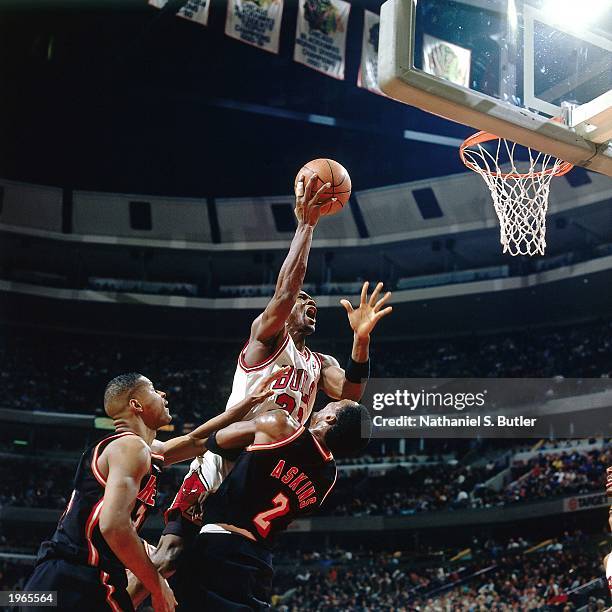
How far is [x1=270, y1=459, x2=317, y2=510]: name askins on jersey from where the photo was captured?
145 inches

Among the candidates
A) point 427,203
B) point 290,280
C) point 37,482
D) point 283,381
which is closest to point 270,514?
point 283,381

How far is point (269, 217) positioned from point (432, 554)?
940 centimetres

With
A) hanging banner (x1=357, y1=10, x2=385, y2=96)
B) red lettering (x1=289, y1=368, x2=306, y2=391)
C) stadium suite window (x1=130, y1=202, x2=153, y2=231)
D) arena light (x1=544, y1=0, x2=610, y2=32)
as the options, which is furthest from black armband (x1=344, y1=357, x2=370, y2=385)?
stadium suite window (x1=130, y1=202, x2=153, y2=231)

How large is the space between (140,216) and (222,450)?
59.1 feet

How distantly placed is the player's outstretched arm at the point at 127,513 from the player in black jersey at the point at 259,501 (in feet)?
0.84

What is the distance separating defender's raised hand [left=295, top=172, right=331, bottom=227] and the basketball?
0.02 m

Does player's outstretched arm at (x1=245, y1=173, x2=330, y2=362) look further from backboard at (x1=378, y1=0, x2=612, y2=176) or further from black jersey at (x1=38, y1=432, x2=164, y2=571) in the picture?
black jersey at (x1=38, y1=432, x2=164, y2=571)

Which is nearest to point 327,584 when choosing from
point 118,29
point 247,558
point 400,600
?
point 400,600

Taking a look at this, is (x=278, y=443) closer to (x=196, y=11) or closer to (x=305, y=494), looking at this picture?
(x=305, y=494)

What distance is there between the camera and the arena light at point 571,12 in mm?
5156

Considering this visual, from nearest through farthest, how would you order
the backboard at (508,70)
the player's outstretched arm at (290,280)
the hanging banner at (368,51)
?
the backboard at (508,70), the player's outstretched arm at (290,280), the hanging banner at (368,51)

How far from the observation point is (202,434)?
4.29 m

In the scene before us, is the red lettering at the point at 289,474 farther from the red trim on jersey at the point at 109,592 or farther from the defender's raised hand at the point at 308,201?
the defender's raised hand at the point at 308,201

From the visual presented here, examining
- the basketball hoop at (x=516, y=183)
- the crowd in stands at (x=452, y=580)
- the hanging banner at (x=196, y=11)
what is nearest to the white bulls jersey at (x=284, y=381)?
the basketball hoop at (x=516, y=183)
